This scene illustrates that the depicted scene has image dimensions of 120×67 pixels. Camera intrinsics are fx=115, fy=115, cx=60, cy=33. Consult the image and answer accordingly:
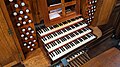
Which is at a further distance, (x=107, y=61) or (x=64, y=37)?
(x=64, y=37)

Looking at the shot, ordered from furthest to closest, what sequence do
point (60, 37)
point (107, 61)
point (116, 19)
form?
Result: point (116, 19), point (60, 37), point (107, 61)

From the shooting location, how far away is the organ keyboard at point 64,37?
2076 millimetres

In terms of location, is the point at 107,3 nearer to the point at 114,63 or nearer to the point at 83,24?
the point at 83,24

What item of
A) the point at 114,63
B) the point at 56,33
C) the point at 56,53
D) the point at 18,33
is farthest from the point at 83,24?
the point at 18,33

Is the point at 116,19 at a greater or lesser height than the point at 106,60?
greater

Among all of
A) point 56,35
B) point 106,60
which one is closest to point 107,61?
point 106,60

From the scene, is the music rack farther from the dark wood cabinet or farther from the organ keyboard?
the dark wood cabinet

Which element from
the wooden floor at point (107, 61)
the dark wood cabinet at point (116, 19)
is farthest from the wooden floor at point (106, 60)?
the dark wood cabinet at point (116, 19)

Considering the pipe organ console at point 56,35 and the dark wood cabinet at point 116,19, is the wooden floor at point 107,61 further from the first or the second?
the dark wood cabinet at point 116,19

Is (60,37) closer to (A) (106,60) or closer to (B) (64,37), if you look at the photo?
(B) (64,37)

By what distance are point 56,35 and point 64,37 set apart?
162 millimetres

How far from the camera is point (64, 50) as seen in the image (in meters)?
2.12

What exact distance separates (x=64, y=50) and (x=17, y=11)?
1.04 metres

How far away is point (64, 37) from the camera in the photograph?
222cm
